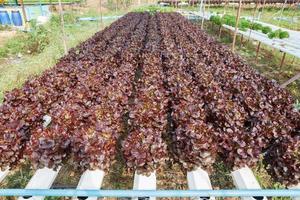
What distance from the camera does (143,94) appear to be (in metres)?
5.50

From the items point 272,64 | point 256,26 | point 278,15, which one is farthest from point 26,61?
point 278,15

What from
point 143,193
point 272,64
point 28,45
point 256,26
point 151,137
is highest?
point 143,193

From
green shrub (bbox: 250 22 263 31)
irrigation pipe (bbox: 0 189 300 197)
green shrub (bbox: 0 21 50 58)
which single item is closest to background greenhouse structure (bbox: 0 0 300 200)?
irrigation pipe (bbox: 0 189 300 197)

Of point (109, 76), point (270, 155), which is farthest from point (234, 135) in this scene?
point (109, 76)

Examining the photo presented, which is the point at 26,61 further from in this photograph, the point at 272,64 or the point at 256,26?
the point at 256,26

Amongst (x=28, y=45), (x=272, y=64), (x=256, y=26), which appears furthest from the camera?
(x=256, y=26)

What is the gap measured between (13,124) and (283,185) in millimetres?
4329

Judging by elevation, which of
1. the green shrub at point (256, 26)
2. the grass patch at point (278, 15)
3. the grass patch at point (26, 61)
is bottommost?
the grass patch at point (278, 15)

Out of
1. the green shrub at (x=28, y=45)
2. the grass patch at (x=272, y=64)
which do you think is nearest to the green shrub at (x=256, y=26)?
the grass patch at (x=272, y=64)

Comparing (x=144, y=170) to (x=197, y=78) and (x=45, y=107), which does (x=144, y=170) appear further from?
(x=197, y=78)

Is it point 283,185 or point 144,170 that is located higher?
point 144,170

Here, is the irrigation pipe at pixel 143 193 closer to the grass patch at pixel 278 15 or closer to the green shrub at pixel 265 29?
the green shrub at pixel 265 29

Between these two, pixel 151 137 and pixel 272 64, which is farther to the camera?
pixel 272 64

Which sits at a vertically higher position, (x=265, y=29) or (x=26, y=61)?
(x=265, y=29)
